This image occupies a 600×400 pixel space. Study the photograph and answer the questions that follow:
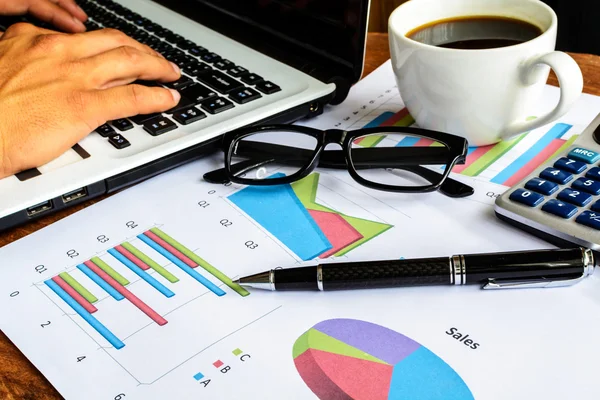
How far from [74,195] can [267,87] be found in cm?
20

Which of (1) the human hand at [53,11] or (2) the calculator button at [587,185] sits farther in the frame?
(1) the human hand at [53,11]

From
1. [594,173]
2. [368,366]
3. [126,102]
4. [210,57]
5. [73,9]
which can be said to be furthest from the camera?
[73,9]

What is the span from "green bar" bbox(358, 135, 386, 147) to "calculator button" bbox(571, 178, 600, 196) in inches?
7.1

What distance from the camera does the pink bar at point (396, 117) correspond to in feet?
2.17

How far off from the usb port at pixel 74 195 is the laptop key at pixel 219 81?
0.16m

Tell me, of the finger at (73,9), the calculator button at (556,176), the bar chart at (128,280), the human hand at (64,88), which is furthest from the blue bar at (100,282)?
the finger at (73,9)

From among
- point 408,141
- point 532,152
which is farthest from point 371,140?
point 532,152

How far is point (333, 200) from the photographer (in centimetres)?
56

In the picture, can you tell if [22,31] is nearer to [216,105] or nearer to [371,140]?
[216,105]

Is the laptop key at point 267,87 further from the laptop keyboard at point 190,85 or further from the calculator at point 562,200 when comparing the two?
the calculator at point 562,200

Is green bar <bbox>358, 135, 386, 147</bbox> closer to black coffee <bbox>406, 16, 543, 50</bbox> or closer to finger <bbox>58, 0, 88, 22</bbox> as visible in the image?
black coffee <bbox>406, 16, 543, 50</bbox>

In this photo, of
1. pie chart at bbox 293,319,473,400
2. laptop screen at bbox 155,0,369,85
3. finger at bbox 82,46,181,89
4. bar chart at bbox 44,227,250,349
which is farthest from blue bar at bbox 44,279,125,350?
laptop screen at bbox 155,0,369,85

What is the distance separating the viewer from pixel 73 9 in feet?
2.71

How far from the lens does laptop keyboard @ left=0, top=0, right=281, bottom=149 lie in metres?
0.61
